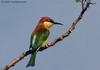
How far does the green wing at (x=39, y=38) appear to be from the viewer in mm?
4947

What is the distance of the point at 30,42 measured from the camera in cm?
515

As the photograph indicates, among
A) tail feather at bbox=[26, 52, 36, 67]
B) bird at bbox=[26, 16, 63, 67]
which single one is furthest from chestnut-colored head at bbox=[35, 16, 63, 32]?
tail feather at bbox=[26, 52, 36, 67]

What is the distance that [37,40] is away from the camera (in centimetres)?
529

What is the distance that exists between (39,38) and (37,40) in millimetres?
114

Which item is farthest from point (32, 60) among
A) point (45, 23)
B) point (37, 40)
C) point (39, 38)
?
point (45, 23)

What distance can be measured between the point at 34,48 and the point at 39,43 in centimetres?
37

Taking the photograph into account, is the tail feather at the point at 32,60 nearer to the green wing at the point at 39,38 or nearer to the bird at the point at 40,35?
the bird at the point at 40,35

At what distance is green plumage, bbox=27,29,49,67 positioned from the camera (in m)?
4.75

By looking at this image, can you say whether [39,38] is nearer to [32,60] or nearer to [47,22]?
[47,22]

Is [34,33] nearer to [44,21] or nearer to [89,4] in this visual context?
[44,21]

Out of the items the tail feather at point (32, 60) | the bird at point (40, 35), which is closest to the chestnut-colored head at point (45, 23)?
the bird at point (40, 35)

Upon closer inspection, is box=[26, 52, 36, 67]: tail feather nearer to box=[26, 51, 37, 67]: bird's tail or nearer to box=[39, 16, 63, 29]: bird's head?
box=[26, 51, 37, 67]: bird's tail

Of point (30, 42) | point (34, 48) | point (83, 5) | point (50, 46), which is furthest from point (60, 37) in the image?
point (30, 42)

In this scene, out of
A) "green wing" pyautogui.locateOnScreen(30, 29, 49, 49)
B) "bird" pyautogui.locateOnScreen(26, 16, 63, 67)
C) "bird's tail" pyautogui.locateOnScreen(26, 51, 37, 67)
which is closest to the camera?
"bird's tail" pyautogui.locateOnScreen(26, 51, 37, 67)
